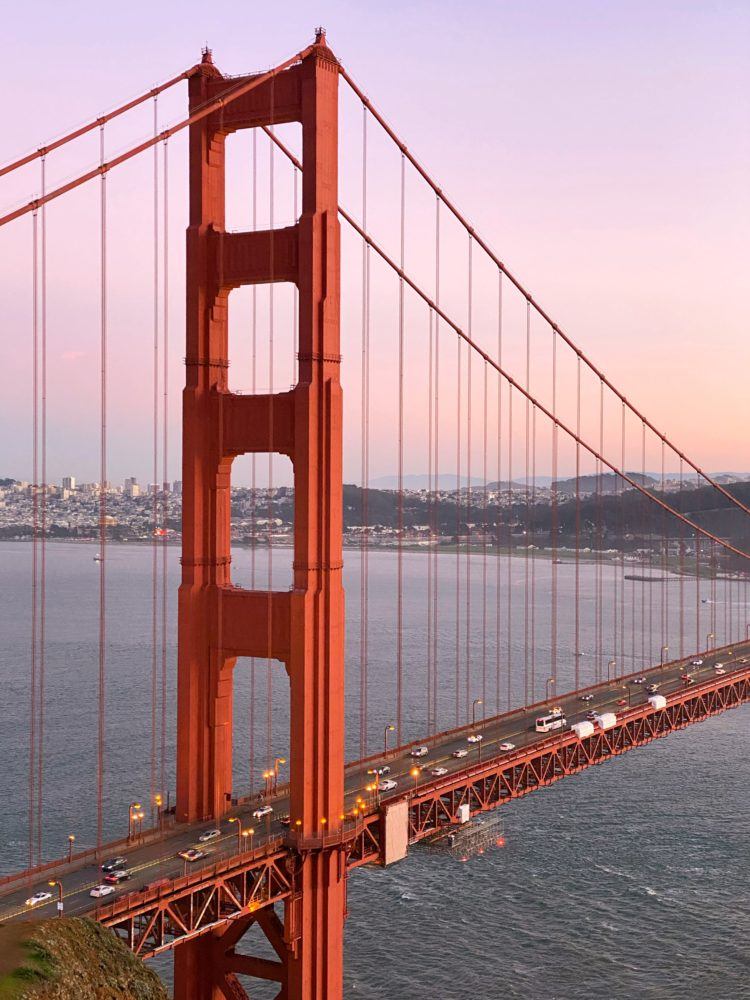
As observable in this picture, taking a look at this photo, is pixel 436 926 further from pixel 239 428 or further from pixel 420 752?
pixel 239 428

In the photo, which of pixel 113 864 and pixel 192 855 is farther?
pixel 192 855

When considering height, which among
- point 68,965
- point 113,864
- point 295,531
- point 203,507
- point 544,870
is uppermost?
point 203,507

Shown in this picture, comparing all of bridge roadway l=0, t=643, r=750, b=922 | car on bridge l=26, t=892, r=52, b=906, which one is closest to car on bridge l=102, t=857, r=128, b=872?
bridge roadway l=0, t=643, r=750, b=922

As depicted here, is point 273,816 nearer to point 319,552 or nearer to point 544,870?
point 319,552

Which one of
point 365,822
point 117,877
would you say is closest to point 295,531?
point 365,822

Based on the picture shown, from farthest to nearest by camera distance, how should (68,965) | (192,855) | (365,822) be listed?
(365,822), (192,855), (68,965)

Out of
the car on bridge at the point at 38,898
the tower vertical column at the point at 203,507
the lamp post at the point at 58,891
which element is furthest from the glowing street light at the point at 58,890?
the tower vertical column at the point at 203,507

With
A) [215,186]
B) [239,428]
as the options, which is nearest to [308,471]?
[239,428]

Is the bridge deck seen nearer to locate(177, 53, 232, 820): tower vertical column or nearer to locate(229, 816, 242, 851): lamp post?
locate(229, 816, 242, 851): lamp post
